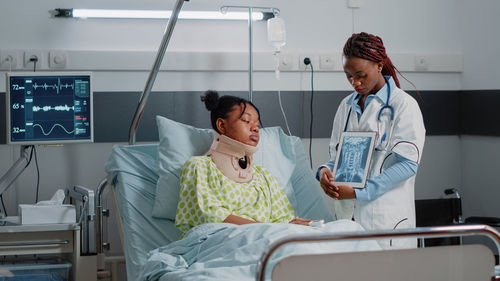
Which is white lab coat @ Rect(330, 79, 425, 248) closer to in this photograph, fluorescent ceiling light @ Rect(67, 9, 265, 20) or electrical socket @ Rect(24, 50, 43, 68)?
fluorescent ceiling light @ Rect(67, 9, 265, 20)

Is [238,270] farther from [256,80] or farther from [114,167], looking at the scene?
[256,80]

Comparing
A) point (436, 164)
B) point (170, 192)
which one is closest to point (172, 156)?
point (170, 192)

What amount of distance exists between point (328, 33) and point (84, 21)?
1.48m

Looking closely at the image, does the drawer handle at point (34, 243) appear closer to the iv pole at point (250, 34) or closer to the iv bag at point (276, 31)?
the iv pole at point (250, 34)

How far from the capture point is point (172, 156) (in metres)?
2.97

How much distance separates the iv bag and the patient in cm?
74

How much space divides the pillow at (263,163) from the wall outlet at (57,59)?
78 centimetres

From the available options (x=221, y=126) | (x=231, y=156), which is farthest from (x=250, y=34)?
(x=231, y=156)

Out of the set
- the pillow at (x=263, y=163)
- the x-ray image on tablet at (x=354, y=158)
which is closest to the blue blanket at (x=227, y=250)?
the x-ray image on tablet at (x=354, y=158)

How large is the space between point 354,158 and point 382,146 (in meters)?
0.13

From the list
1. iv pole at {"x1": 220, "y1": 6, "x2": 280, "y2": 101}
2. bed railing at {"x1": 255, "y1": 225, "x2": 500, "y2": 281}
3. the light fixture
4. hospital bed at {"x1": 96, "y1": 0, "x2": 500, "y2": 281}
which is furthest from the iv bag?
bed railing at {"x1": 255, "y1": 225, "x2": 500, "y2": 281}

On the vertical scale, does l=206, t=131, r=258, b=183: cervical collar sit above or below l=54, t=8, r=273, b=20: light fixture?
below

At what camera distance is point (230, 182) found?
277 centimetres

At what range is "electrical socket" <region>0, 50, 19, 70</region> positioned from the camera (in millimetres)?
3420
